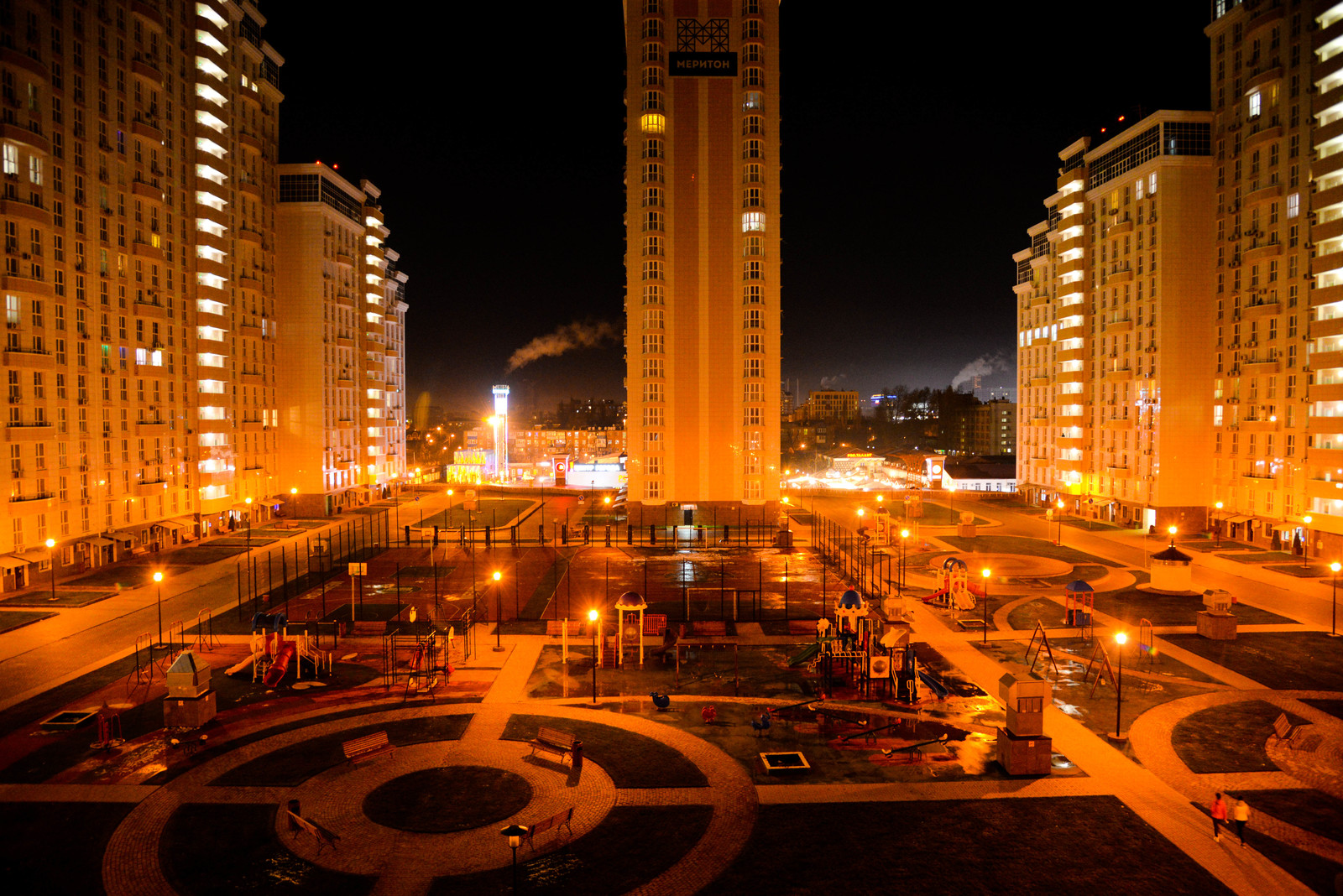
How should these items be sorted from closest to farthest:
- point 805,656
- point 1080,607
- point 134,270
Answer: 1. point 805,656
2. point 1080,607
3. point 134,270

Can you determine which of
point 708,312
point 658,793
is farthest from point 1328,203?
point 658,793

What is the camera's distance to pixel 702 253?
7438 centimetres

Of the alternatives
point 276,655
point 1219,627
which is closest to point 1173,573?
point 1219,627

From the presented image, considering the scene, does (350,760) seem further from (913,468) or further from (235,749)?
(913,468)

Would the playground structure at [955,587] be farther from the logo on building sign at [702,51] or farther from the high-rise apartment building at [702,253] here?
the logo on building sign at [702,51]

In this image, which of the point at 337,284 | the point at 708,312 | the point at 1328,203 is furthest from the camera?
the point at 337,284

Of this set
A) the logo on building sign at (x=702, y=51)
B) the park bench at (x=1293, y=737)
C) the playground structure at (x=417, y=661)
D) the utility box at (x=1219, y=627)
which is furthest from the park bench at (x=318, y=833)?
the logo on building sign at (x=702, y=51)

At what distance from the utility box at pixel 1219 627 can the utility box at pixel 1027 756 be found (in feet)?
66.1

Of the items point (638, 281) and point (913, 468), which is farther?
point (913, 468)

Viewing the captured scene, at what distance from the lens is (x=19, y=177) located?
51.2 m

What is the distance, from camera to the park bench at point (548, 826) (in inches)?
745

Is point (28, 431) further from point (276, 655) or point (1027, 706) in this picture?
point (1027, 706)

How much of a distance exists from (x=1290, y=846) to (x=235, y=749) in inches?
1138

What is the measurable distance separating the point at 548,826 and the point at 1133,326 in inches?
3051
